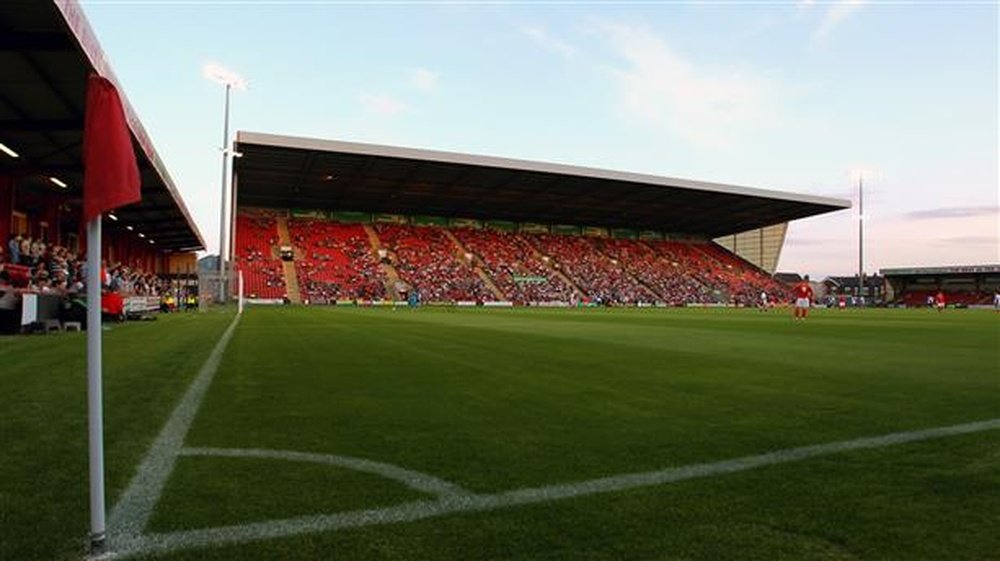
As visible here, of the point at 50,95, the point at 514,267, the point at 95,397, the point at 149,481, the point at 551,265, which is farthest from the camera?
the point at 551,265

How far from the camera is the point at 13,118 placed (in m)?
17.2

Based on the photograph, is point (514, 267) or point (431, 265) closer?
point (431, 265)

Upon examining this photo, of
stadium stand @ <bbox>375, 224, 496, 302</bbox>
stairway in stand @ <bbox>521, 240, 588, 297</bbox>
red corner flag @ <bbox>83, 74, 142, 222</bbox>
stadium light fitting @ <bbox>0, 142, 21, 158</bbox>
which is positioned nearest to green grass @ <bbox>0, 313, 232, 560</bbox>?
red corner flag @ <bbox>83, 74, 142, 222</bbox>

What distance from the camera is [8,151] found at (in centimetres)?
2030

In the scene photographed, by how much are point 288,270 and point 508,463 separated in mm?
55486

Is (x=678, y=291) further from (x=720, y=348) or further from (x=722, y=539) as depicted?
(x=722, y=539)

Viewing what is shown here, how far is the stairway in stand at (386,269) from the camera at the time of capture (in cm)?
5778

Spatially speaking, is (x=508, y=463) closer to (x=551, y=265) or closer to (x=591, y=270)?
(x=551, y=265)

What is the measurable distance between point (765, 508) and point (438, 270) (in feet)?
194

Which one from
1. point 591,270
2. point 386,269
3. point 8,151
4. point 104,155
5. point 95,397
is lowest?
point 95,397

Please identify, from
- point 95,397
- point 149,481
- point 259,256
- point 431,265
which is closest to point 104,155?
point 95,397

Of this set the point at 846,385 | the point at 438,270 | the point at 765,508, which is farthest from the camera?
the point at 438,270

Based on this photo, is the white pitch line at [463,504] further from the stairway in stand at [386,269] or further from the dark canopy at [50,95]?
the stairway in stand at [386,269]

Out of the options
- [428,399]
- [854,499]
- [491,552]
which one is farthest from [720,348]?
[491,552]
